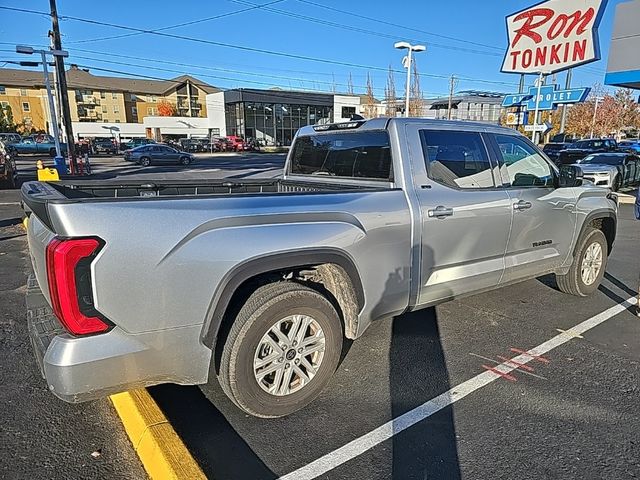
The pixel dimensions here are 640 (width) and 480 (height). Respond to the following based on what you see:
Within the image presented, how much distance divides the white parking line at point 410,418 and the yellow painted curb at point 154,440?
51 cm

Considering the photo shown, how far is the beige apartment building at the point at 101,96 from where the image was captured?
72.4 meters

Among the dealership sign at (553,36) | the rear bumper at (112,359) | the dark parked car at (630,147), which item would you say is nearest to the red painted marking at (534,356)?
the rear bumper at (112,359)

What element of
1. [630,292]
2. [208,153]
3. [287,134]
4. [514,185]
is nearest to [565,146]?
[630,292]

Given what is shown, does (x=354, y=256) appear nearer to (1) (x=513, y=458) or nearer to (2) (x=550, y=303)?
(1) (x=513, y=458)

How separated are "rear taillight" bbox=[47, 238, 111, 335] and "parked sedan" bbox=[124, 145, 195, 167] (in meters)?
32.9

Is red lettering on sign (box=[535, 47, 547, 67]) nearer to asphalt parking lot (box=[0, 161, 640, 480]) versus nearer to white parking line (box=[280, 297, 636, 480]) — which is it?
asphalt parking lot (box=[0, 161, 640, 480])

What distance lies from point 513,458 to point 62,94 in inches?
919

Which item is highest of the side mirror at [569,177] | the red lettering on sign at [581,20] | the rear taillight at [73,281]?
the red lettering on sign at [581,20]

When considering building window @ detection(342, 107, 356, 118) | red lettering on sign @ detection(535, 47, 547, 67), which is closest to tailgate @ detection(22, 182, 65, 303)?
building window @ detection(342, 107, 356, 118)

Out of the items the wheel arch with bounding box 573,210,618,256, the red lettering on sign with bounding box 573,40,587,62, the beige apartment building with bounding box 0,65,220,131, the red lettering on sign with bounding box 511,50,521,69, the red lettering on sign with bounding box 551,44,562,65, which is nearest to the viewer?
the wheel arch with bounding box 573,210,618,256

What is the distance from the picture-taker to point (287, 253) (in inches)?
103

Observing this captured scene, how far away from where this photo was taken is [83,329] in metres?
2.10

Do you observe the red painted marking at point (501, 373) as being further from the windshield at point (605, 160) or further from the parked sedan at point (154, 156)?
the parked sedan at point (154, 156)

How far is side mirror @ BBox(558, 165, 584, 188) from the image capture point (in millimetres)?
4477
